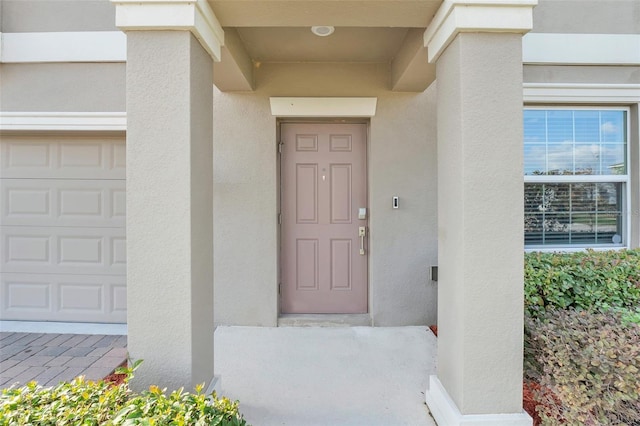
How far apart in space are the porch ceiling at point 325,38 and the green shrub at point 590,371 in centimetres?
223

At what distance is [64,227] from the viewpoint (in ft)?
12.9

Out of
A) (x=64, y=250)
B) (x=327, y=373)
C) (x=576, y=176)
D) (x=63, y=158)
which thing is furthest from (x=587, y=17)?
(x=64, y=250)

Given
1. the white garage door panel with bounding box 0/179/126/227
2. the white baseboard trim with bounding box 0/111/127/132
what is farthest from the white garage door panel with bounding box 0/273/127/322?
the white baseboard trim with bounding box 0/111/127/132

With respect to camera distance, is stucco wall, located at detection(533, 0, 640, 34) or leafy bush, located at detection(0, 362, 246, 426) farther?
stucco wall, located at detection(533, 0, 640, 34)

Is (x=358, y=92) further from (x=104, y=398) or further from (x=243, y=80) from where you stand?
(x=104, y=398)

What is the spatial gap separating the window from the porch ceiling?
155 centimetres

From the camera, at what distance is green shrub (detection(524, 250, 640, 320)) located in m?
2.69

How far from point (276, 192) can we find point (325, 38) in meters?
1.63

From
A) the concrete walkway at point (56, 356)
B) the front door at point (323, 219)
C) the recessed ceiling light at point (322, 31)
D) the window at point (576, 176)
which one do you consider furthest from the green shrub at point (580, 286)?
the concrete walkway at point (56, 356)

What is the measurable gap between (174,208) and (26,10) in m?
3.58

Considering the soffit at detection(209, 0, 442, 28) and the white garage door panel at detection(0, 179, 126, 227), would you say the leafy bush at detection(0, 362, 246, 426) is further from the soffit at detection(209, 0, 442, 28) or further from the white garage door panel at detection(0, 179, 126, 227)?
the white garage door panel at detection(0, 179, 126, 227)

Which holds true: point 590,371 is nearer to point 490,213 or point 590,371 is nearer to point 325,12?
point 490,213

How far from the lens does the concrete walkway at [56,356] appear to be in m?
2.87

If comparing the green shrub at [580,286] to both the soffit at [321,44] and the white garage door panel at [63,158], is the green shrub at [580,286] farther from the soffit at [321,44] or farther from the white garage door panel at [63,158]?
the white garage door panel at [63,158]
